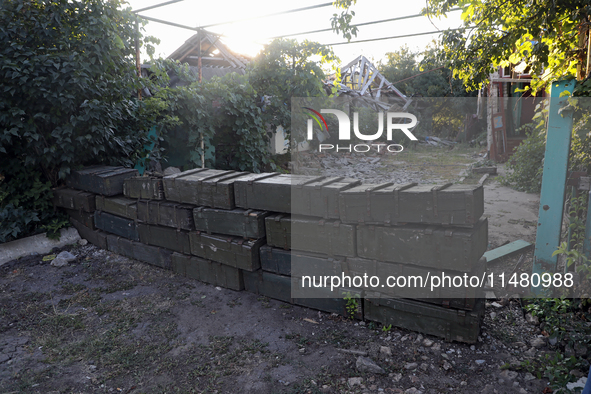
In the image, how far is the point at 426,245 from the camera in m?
3.87

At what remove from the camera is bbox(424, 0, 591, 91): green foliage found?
3963 millimetres

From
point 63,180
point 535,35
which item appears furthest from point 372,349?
point 63,180

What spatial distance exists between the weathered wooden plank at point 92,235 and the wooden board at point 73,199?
1.28 ft

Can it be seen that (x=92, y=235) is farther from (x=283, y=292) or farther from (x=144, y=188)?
(x=283, y=292)

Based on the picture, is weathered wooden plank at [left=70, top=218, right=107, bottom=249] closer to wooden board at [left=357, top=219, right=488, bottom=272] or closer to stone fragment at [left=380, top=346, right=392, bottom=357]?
wooden board at [left=357, top=219, right=488, bottom=272]

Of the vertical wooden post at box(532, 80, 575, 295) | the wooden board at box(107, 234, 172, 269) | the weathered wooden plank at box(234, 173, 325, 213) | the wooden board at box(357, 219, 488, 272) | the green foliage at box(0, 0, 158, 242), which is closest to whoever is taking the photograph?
the wooden board at box(357, 219, 488, 272)

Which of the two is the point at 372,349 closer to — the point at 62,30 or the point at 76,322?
the point at 76,322

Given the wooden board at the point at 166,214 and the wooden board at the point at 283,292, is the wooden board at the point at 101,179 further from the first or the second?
the wooden board at the point at 283,292

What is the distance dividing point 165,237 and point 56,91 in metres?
3.05

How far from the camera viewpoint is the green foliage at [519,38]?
3.96 meters

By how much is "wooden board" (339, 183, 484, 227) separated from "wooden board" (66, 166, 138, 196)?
425 cm

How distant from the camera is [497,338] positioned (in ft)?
12.8

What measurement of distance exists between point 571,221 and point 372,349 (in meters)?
2.67

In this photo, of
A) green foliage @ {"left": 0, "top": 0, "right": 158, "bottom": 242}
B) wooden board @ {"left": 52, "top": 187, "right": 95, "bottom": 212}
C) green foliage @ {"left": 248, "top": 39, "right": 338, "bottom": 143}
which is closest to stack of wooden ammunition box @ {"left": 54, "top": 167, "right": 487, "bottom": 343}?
wooden board @ {"left": 52, "top": 187, "right": 95, "bottom": 212}
